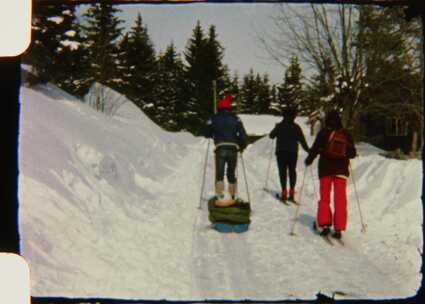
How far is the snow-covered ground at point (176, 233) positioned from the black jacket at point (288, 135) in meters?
0.27

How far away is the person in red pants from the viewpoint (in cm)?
371

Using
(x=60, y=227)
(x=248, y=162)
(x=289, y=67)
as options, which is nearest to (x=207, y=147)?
(x=248, y=162)

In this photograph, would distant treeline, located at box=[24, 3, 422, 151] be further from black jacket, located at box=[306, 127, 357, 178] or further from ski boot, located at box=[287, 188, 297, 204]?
ski boot, located at box=[287, 188, 297, 204]

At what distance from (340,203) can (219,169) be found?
8.70 feet

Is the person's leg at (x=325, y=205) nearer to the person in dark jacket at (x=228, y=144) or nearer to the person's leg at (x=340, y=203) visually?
the person's leg at (x=340, y=203)

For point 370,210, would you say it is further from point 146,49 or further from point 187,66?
point 146,49

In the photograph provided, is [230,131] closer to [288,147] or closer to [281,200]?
[288,147]

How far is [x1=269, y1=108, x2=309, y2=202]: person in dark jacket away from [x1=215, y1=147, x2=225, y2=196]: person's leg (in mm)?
1087

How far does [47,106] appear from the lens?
3709mm

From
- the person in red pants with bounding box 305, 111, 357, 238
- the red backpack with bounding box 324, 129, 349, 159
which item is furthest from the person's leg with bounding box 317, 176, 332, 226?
the red backpack with bounding box 324, 129, 349, 159

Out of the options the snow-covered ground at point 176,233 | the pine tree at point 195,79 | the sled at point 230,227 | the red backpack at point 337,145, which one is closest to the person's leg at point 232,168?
the snow-covered ground at point 176,233

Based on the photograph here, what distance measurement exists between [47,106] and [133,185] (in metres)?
4.79

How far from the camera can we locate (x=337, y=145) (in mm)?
4082

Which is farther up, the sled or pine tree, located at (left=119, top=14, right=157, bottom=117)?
pine tree, located at (left=119, top=14, right=157, bottom=117)
